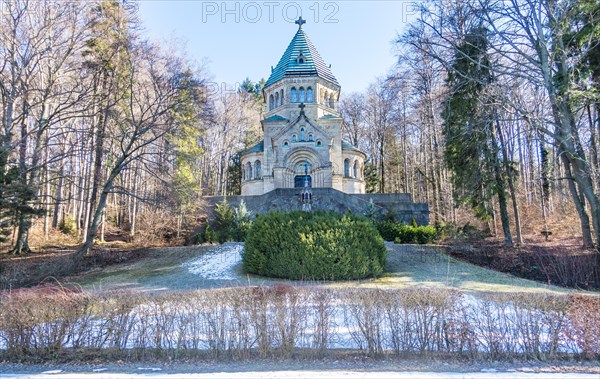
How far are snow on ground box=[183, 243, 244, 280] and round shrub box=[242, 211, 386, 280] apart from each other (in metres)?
0.93

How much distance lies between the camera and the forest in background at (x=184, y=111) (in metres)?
13.0

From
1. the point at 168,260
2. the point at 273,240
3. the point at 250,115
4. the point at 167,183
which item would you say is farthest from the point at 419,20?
the point at 250,115

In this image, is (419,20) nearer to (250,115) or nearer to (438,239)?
(438,239)

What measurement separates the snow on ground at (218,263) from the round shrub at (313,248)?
934 millimetres

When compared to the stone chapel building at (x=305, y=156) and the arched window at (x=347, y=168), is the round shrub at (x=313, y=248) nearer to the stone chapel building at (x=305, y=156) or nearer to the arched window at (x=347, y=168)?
the stone chapel building at (x=305, y=156)

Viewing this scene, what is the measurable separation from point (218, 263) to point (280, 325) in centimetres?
942

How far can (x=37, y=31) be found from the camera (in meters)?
16.9

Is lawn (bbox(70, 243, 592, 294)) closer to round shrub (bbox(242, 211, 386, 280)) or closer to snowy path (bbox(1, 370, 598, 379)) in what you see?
round shrub (bbox(242, 211, 386, 280))

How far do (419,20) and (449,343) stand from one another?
38.7 feet

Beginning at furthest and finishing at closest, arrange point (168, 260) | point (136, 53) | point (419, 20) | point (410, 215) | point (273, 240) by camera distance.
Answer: point (410, 215)
point (136, 53)
point (168, 260)
point (419, 20)
point (273, 240)

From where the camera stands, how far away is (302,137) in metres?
29.3

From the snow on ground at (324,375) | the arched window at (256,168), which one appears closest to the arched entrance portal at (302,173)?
the arched window at (256,168)

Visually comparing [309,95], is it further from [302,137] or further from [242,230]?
[242,230]

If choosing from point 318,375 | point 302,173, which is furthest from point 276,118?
point 318,375
